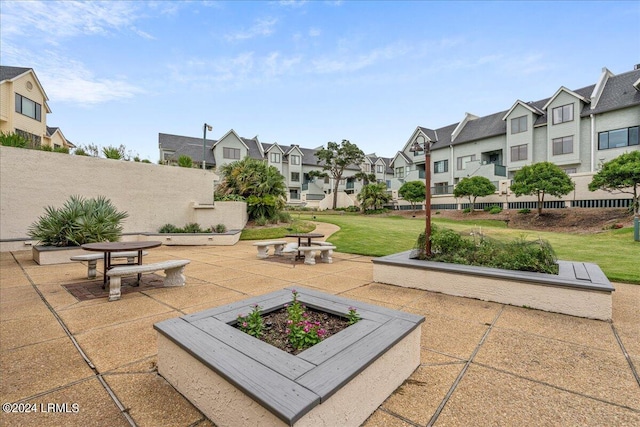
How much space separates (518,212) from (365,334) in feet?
84.6

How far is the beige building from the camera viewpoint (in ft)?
72.2

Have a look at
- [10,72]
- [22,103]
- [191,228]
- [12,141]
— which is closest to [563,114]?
[191,228]

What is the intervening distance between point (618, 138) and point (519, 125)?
7.72 m

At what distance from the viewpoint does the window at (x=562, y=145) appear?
24.8 metres

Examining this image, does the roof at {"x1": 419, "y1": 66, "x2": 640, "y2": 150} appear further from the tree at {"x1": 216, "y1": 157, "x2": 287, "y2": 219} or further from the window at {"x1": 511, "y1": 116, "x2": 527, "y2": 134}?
the tree at {"x1": 216, "y1": 157, "x2": 287, "y2": 219}

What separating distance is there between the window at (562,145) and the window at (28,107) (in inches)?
1805

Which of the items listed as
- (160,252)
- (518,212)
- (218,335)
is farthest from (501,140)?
(218,335)

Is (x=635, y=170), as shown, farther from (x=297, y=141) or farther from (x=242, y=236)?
(x=297, y=141)

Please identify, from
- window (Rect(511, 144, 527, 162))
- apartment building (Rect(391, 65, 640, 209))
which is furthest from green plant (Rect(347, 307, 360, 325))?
window (Rect(511, 144, 527, 162))

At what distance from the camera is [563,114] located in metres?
25.3

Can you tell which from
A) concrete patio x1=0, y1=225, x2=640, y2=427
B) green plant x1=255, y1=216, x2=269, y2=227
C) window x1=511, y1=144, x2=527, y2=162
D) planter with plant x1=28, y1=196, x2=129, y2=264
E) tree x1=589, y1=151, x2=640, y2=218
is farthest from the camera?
window x1=511, y1=144, x2=527, y2=162

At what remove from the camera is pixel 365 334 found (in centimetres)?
262

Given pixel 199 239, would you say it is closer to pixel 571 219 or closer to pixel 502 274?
pixel 502 274

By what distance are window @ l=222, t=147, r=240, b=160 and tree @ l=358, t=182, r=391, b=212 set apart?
56.3ft
